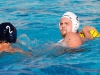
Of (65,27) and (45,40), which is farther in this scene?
(45,40)

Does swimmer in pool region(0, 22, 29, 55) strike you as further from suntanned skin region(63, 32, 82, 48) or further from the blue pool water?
suntanned skin region(63, 32, 82, 48)

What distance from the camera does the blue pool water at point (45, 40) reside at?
249 inches

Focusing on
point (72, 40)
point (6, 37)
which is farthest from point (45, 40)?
point (6, 37)

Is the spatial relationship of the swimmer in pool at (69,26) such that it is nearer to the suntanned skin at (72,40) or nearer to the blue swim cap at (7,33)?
the suntanned skin at (72,40)

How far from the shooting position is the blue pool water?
6.33m

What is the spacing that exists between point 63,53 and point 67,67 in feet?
3.13

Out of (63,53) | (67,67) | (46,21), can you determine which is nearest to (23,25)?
(46,21)

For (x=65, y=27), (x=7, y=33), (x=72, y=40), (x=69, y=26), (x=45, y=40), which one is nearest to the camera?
(x=7, y=33)

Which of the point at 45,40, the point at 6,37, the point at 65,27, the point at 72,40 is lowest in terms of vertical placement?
the point at 45,40

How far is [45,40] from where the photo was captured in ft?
31.9

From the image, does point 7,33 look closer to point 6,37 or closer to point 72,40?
point 6,37

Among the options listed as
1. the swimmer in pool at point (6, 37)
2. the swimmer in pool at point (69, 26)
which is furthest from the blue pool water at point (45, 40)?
the swimmer in pool at point (69, 26)

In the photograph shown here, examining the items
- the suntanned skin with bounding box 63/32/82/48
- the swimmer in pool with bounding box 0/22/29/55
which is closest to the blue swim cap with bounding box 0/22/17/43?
the swimmer in pool with bounding box 0/22/29/55

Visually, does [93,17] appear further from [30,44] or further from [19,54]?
[19,54]
